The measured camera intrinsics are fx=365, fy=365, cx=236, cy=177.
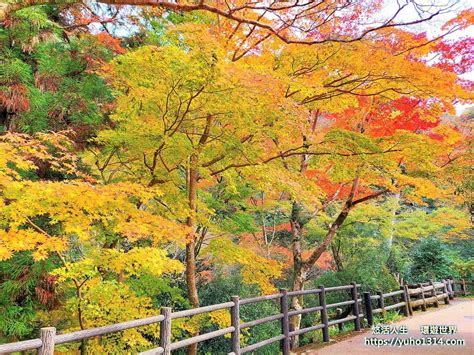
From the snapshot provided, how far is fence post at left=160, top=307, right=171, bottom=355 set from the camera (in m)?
4.36

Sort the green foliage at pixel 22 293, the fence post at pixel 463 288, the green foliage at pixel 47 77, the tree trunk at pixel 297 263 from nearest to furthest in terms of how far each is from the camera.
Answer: the green foliage at pixel 22 293, the green foliage at pixel 47 77, the tree trunk at pixel 297 263, the fence post at pixel 463 288

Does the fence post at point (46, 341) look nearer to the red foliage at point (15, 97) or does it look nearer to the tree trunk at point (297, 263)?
the red foliage at point (15, 97)

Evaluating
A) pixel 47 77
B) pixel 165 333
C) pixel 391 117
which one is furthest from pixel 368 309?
pixel 47 77

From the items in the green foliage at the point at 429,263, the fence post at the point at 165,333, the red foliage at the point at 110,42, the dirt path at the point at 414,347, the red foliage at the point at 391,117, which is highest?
the red foliage at the point at 110,42

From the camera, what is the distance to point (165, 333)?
173 inches

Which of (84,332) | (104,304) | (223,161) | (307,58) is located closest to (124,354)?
(104,304)

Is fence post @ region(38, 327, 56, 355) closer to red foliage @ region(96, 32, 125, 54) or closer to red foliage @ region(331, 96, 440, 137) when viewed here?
red foliage @ region(96, 32, 125, 54)

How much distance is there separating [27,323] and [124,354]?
1.82 m

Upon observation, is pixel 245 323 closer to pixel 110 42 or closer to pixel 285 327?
pixel 285 327

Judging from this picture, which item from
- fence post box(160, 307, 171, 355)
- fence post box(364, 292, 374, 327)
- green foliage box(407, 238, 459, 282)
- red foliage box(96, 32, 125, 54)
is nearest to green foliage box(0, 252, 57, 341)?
fence post box(160, 307, 171, 355)

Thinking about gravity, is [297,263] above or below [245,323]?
above

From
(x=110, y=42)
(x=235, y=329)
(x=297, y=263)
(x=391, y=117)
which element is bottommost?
(x=235, y=329)

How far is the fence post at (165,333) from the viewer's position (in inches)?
172

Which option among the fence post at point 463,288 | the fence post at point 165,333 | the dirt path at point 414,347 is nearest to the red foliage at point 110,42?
→ the fence post at point 165,333
